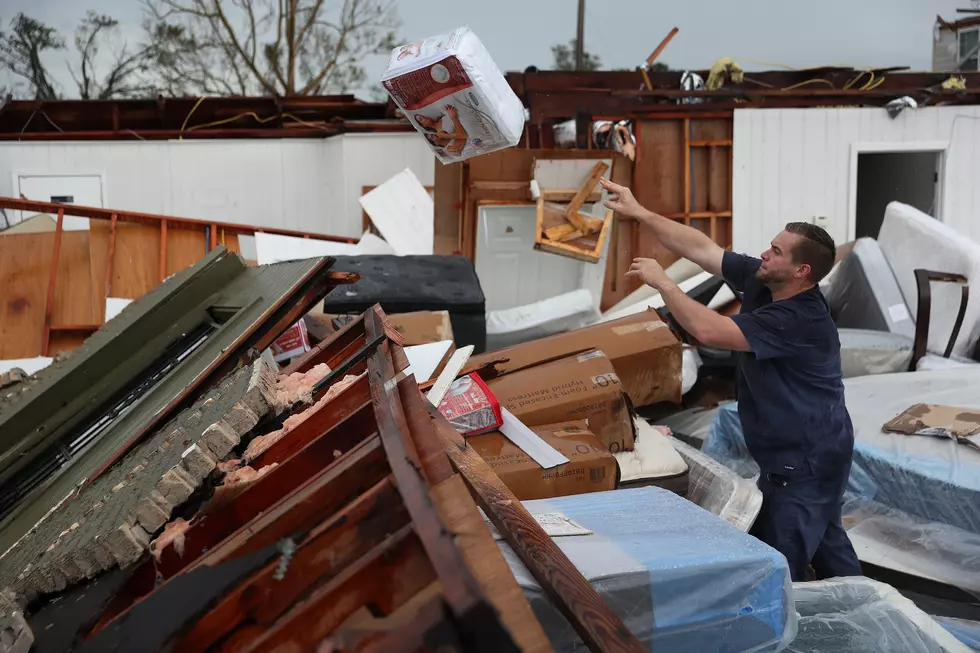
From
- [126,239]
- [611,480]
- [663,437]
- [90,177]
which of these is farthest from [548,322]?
[90,177]

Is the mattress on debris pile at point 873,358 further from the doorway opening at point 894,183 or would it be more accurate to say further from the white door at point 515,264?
the doorway opening at point 894,183

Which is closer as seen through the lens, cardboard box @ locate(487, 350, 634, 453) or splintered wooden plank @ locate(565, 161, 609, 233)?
cardboard box @ locate(487, 350, 634, 453)

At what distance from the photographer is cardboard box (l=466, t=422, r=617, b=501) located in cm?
266

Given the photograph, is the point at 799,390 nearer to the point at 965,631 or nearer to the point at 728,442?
the point at 965,631

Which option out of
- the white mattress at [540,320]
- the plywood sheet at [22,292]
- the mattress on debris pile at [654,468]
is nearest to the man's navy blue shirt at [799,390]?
the mattress on debris pile at [654,468]

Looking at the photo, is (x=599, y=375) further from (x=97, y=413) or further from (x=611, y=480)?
(x=97, y=413)

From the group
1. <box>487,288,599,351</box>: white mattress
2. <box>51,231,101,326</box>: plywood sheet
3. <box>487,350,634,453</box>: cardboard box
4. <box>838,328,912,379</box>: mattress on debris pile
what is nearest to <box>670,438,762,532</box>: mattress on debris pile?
<box>487,350,634,453</box>: cardboard box

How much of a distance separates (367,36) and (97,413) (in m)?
17.4

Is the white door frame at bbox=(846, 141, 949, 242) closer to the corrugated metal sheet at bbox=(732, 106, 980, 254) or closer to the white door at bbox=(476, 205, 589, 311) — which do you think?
the corrugated metal sheet at bbox=(732, 106, 980, 254)

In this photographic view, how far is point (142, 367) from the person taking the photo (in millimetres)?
2688

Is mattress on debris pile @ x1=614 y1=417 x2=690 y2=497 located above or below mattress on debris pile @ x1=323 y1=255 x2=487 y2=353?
below

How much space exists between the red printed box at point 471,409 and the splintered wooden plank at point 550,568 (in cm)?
120

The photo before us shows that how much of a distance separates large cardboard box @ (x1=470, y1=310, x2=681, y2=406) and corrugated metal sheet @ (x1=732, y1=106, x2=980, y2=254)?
4810mm

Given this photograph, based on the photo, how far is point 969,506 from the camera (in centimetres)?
314
